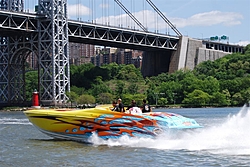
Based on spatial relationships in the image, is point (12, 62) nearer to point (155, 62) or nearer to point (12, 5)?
point (12, 5)

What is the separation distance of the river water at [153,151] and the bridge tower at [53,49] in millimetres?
48018

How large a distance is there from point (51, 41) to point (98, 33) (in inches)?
518

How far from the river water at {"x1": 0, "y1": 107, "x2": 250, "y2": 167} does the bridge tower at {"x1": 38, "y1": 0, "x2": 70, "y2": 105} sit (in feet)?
158

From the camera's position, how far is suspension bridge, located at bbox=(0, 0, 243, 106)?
2625 inches

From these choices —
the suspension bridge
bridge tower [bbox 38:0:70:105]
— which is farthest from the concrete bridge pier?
bridge tower [bbox 38:0:70:105]

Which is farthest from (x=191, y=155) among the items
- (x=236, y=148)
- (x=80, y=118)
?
(x=80, y=118)

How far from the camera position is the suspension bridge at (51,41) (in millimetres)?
66688

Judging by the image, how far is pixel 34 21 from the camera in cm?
6919

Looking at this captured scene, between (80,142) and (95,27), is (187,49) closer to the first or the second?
(95,27)

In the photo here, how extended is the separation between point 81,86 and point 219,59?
25.0 meters

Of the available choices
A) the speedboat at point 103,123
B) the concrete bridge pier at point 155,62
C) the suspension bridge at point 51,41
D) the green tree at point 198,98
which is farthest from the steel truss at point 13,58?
the speedboat at point 103,123

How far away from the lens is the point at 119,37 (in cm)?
8212

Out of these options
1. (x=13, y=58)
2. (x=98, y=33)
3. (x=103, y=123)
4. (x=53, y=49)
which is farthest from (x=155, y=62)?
(x=103, y=123)

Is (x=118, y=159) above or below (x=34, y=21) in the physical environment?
below
